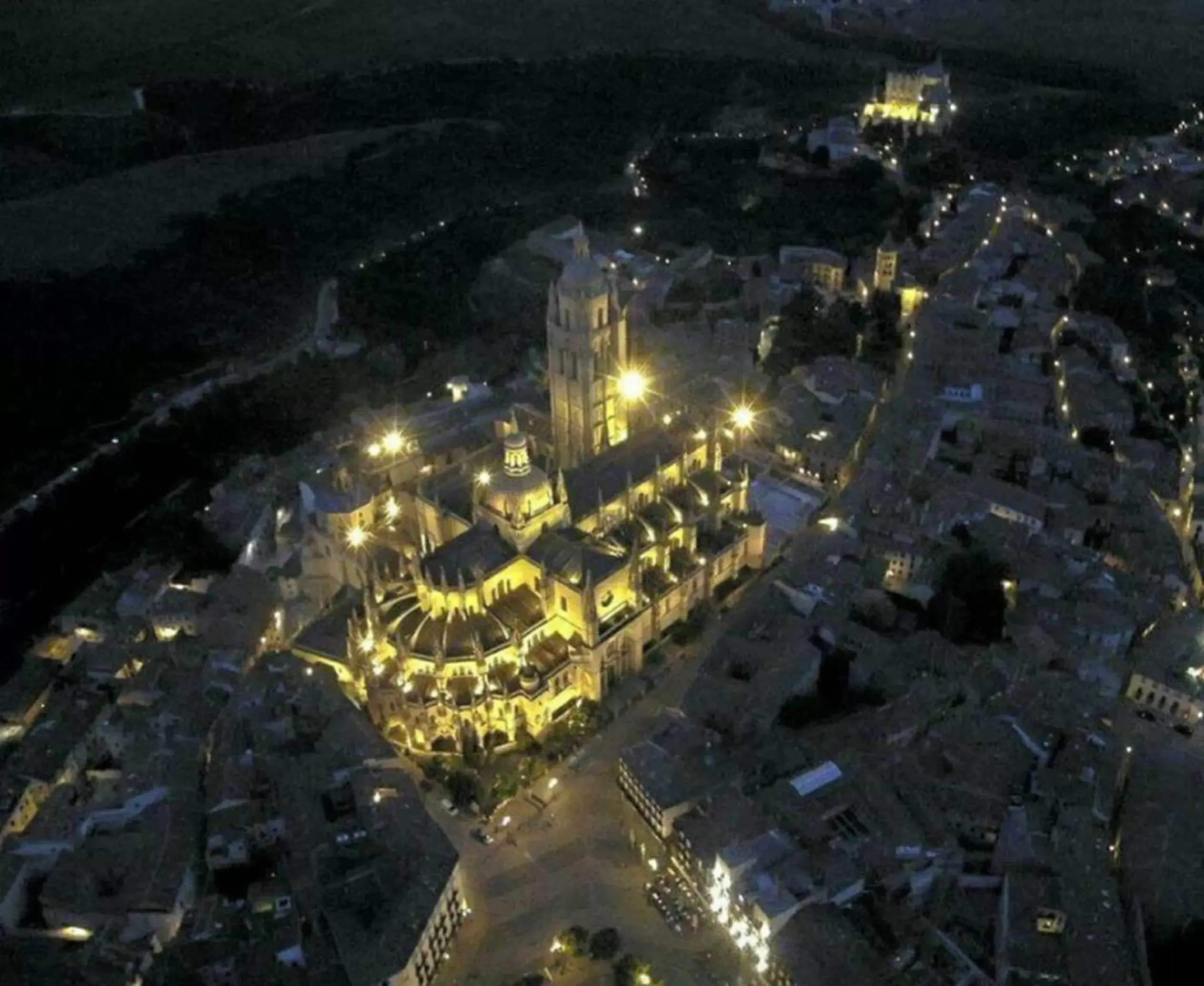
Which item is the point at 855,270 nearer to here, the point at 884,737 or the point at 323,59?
the point at 884,737

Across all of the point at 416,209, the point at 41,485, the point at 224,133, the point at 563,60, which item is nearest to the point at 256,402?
the point at 41,485

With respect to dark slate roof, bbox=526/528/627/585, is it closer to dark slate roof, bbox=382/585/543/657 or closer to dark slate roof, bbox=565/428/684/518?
dark slate roof, bbox=565/428/684/518

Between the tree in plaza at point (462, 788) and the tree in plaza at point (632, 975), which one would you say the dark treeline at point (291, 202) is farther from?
the tree in plaza at point (632, 975)

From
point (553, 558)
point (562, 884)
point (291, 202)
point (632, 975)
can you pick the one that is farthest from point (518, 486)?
point (291, 202)

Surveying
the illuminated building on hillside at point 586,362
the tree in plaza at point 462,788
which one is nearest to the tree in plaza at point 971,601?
the illuminated building on hillside at point 586,362

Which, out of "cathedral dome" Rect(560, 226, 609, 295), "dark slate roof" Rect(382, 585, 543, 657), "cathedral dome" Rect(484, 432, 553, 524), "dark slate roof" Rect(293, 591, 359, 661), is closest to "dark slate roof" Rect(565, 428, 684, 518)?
"cathedral dome" Rect(484, 432, 553, 524)
